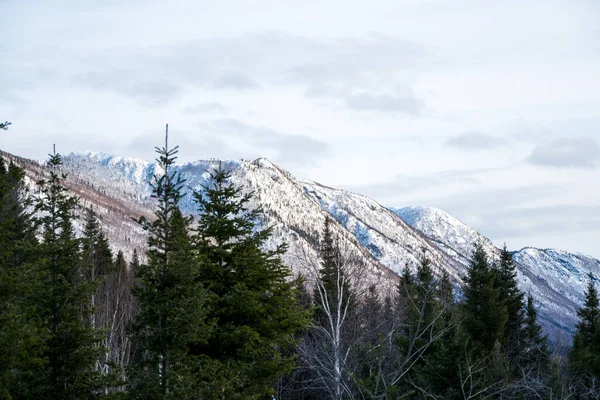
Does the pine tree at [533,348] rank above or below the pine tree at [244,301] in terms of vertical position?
below

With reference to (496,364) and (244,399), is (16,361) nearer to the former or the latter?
(244,399)

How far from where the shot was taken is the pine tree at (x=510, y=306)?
38278 millimetres

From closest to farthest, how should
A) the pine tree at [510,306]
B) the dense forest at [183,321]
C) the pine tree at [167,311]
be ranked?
1. the dense forest at [183,321]
2. the pine tree at [167,311]
3. the pine tree at [510,306]

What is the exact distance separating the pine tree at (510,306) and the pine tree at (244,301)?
20.0 meters

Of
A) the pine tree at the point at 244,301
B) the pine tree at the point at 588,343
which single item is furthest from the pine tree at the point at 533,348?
the pine tree at the point at 244,301

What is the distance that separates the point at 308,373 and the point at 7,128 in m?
26.8

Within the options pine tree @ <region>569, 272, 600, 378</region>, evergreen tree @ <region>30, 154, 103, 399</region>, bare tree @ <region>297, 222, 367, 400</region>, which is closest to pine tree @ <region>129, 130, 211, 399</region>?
evergreen tree @ <region>30, 154, 103, 399</region>

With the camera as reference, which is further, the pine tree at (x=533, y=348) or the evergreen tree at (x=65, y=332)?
the pine tree at (x=533, y=348)

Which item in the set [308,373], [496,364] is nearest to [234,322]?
[496,364]

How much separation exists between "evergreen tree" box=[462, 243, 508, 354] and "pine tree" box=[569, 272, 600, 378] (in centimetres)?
427

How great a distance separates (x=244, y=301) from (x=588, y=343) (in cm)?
2959

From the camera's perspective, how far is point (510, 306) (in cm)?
4009

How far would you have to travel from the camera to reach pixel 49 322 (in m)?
Result: 18.4

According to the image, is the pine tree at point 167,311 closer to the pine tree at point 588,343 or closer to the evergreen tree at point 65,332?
the evergreen tree at point 65,332
